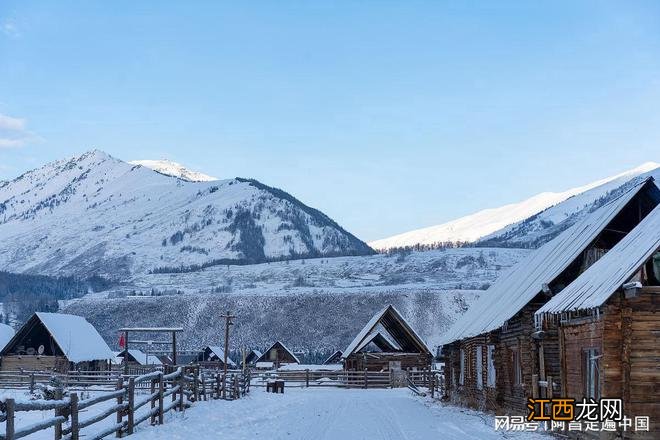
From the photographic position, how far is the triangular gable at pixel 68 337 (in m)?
54.9

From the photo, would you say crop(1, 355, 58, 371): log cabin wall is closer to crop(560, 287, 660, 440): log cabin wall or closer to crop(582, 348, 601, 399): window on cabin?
crop(582, 348, 601, 399): window on cabin

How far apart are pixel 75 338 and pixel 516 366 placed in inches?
1532

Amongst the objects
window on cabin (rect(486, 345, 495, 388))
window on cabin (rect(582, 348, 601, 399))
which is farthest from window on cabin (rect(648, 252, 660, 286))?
window on cabin (rect(486, 345, 495, 388))

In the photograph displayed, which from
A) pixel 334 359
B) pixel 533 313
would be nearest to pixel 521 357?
pixel 533 313

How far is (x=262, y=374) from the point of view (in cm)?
6112

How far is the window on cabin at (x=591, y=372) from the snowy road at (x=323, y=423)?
179 centimetres

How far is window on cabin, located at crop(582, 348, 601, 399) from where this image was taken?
1806 centimetres

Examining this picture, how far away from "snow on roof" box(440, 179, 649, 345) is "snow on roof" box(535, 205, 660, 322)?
11.7 feet

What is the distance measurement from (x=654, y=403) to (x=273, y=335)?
125m

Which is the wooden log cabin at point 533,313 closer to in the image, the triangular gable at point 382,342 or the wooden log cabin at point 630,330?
the wooden log cabin at point 630,330

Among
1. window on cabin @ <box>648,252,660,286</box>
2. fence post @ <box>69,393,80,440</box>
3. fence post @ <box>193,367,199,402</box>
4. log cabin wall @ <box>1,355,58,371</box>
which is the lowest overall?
log cabin wall @ <box>1,355,58,371</box>

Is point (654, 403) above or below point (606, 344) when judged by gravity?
below

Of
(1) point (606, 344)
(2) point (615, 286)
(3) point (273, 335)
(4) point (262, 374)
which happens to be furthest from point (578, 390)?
(3) point (273, 335)

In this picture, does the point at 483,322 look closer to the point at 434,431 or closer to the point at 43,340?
the point at 434,431
